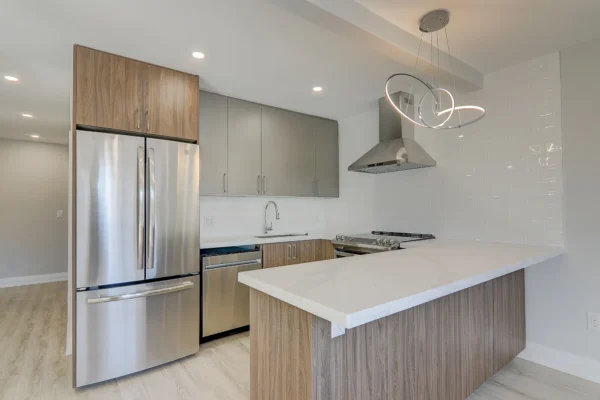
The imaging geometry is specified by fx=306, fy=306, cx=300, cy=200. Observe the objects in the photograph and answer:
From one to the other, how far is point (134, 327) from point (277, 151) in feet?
7.07

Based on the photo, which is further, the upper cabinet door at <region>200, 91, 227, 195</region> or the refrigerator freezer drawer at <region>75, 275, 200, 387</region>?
the upper cabinet door at <region>200, 91, 227, 195</region>

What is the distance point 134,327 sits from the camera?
2197 mm

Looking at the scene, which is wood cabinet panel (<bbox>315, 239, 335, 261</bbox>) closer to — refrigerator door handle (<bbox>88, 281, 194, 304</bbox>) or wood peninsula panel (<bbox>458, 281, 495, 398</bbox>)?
refrigerator door handle (<bbox>88, 281, 194, 304</bbox>)

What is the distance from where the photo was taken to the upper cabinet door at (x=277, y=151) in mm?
3375

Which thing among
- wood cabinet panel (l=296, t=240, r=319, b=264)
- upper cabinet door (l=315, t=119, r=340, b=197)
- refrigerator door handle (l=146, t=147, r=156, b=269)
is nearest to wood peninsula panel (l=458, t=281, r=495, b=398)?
wood cabinet panel (l=296, t=240, r=319, b=264)

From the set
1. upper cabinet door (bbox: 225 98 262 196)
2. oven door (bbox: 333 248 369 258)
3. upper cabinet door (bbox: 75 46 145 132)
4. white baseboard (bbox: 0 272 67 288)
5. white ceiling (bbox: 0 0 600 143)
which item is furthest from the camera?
white baseboard (bbox: 0 272 67 288)

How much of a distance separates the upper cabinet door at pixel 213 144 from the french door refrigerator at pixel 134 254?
0.46 m

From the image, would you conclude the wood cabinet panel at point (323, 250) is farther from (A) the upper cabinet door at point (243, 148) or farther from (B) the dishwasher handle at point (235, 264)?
(A) the upper cabinet door at point (243, 148)

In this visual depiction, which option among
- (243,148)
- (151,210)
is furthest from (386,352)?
(243,148)

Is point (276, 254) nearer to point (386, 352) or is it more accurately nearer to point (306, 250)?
point (306, 250)

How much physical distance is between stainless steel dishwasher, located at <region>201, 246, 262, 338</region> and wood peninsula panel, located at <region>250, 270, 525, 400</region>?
4.37 ft

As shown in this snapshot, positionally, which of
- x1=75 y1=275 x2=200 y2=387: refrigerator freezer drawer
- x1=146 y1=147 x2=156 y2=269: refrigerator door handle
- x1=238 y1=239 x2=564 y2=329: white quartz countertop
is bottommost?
x1=75 y1=275 x2=200 y2=387: refrigerator freezer drawer

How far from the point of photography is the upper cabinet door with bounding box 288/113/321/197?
11.8 feet

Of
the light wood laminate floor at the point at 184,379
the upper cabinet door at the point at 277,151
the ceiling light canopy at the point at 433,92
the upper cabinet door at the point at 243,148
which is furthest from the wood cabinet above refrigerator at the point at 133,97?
the light wood laminate floor at the point at 184,379
